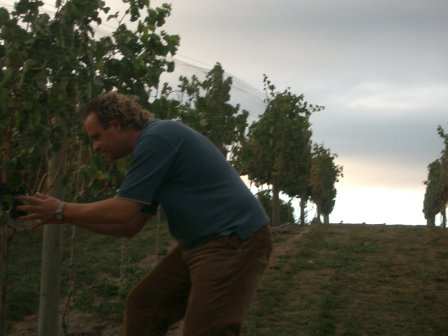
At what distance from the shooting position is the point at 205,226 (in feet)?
13.6

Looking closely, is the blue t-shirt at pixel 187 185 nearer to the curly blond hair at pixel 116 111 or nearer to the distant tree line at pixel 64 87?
the curly blond hair at pixel 116 111

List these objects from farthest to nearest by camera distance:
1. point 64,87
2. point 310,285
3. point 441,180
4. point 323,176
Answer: point 323,176 → point 441,180 → point 310,285 → point 64,87

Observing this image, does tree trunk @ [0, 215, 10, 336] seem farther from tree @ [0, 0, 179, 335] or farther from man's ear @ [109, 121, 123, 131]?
man's ear @ [109, 121, 123, 131]

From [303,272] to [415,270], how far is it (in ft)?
5.96

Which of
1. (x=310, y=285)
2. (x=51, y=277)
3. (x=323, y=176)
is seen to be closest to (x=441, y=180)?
(x=323, y=176)

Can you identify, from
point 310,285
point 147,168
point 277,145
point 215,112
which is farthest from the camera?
point 277,145

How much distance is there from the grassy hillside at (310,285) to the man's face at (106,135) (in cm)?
356

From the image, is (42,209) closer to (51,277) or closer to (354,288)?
(51,277)

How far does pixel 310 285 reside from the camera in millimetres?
12398

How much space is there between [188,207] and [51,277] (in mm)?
3174

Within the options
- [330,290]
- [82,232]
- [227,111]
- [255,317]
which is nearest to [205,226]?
[255,317]

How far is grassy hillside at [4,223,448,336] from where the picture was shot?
31.3 ft

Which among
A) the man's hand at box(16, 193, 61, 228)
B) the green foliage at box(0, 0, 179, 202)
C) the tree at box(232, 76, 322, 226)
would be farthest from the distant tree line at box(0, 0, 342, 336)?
the tree at box(232, 76, 322, 226)

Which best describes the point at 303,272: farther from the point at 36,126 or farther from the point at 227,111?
the point at 36,126
